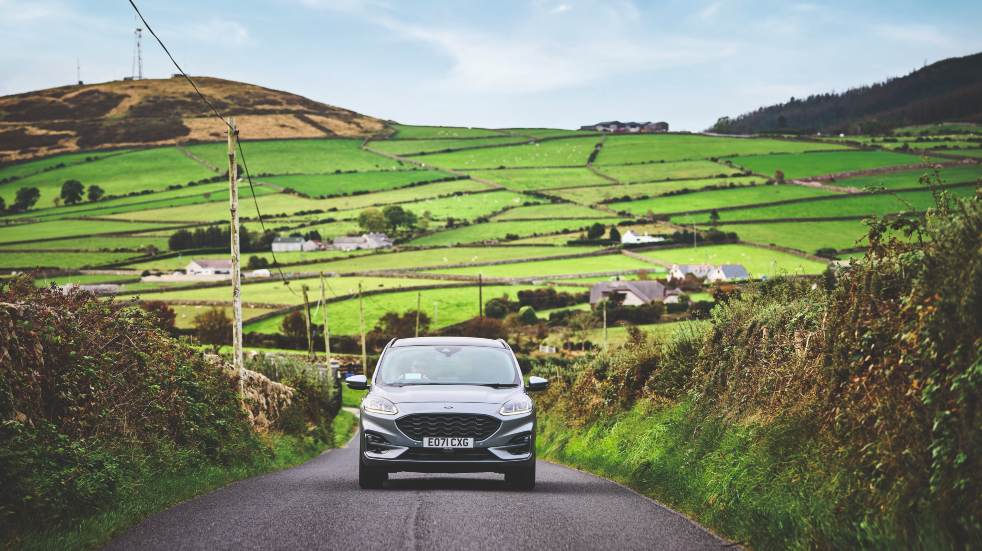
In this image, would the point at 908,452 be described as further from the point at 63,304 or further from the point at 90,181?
the point at 90,181

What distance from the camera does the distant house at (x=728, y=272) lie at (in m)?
101

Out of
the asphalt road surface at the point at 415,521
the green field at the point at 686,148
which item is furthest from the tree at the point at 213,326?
the green field at the point at 686,148

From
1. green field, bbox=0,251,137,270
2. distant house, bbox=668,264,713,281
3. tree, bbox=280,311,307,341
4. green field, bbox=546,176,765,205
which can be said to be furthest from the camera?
green field, bbox=546,176,765,205

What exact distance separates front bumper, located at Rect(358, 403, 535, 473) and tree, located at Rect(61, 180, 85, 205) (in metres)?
144

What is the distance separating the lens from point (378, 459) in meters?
13.6

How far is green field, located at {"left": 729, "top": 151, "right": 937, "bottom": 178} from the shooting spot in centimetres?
14562

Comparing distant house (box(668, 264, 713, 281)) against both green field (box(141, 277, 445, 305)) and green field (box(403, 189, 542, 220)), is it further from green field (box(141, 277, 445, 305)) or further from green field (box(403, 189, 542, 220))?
green field (box(403, 189, 542, 220))

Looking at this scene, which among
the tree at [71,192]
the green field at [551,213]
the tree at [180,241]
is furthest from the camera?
the tree at [71,192]

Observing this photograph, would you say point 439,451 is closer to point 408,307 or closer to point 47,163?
point 408,307

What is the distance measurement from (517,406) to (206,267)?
9936cm

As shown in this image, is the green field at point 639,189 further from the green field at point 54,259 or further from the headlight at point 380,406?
the headlight at point 380,406

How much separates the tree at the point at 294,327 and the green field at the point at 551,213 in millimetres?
50764

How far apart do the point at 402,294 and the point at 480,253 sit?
72.3 feet

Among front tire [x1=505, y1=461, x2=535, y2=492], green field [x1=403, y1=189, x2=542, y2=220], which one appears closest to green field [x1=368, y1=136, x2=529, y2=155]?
green field [x1=403, y1=189, x2=542, y2=220]
